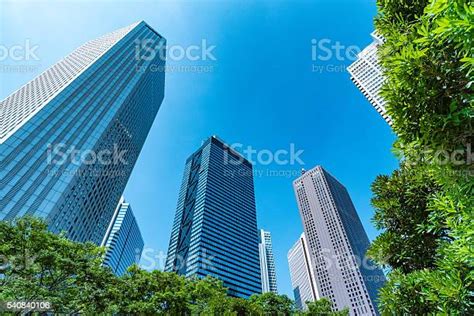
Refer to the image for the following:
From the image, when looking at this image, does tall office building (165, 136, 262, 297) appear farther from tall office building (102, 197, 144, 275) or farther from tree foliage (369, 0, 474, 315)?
tree foliage (369, 0, 474, 315)

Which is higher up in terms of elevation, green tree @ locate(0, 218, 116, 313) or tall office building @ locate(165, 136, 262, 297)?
tall office building @ locate(165, 136, 262, 297)

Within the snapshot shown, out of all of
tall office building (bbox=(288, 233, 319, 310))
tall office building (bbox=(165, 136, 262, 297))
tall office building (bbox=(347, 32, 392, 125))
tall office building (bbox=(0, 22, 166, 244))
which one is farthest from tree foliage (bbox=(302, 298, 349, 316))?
tall office building (bbox=(288, 233, 319, 310))

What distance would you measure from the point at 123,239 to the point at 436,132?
582 feet

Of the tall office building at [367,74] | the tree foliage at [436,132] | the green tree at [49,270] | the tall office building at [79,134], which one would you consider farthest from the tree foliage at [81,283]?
the tall office building at [367,74]

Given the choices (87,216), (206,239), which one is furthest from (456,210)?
(206,239)

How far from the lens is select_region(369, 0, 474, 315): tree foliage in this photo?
3.20m

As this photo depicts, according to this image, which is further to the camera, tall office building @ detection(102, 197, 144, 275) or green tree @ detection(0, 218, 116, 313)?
tall office building @ detection(102, 197, 144, 275)

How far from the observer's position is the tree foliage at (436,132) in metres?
3.20

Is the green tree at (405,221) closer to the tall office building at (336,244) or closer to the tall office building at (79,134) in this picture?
the tall office building at (79,134)

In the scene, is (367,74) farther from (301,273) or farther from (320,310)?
(301,273)

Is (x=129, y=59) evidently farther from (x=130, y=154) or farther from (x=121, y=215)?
(x=121, y=215)

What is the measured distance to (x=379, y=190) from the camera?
6.44m

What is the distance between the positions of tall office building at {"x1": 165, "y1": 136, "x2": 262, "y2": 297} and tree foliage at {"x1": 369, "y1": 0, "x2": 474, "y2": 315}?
274ft

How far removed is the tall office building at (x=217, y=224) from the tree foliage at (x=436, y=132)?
8363 cm
